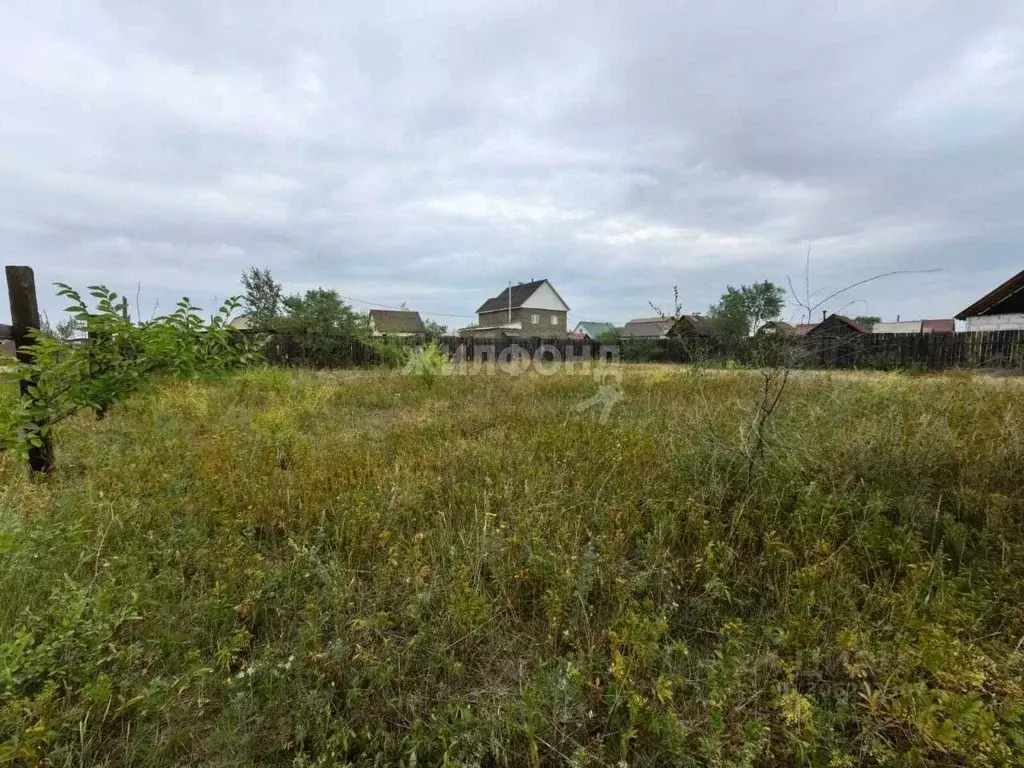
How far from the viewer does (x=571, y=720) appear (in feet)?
4.30

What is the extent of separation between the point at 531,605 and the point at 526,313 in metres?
37.1

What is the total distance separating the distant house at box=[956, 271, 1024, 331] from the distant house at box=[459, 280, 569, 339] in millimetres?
26148

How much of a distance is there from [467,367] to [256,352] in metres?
7.65

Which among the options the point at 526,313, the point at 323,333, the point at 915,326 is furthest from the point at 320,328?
the point at 915,326

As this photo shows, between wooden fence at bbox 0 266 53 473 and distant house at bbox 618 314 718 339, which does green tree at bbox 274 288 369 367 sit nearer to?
distant house at bbox 618 314 718 339

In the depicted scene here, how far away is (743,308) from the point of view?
23.6 metres

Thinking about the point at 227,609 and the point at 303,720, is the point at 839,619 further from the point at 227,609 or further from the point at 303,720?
the point at 227,609

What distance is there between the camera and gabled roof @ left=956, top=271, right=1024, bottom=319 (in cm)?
1316

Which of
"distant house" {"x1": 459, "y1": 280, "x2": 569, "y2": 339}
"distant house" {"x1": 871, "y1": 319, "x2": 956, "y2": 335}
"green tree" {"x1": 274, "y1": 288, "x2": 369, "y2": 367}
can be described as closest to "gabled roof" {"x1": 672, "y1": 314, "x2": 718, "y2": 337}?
"distant house" {"x1": 459, "y1": 280, "x2": 569, "y2": 339}

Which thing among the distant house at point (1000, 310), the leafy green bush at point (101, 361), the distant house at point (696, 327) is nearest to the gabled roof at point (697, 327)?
the distant house at point (696, 327)

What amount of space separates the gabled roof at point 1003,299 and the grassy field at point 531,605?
15.8 meters

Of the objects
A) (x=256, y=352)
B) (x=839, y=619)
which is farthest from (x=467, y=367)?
(x=839, y=619)

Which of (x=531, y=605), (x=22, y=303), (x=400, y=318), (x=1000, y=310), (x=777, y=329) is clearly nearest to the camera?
(x=531, y=605)

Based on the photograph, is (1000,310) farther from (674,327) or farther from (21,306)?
(21,306)
